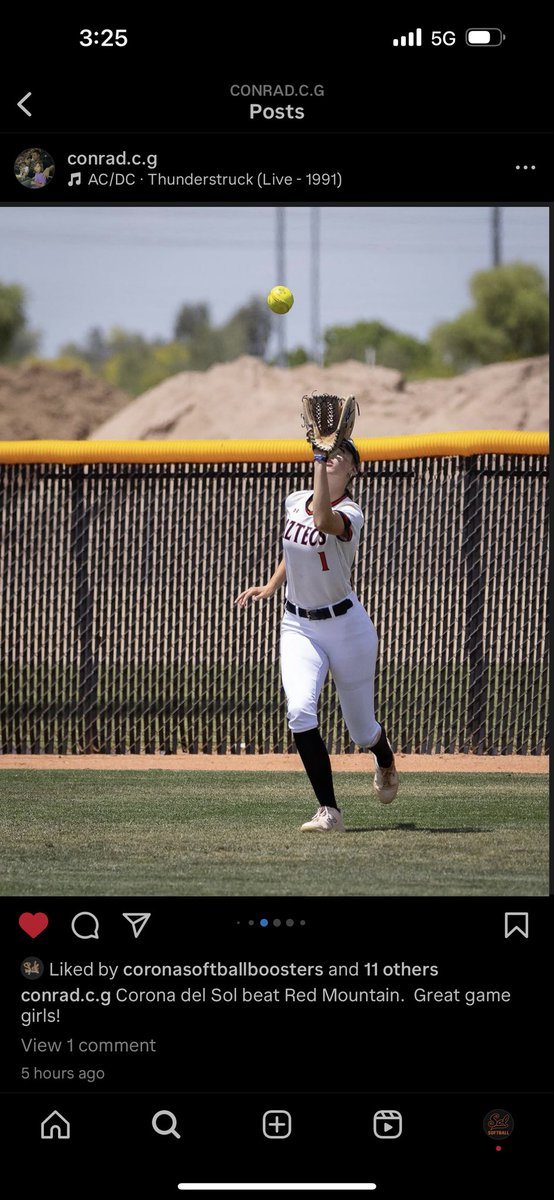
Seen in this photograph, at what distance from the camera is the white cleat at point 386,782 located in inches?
299

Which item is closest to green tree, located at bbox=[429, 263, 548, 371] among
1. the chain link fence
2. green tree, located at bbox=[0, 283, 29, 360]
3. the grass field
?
green tree, located at bbox=[0, 283, 29, 360]

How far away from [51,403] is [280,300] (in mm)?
39253
